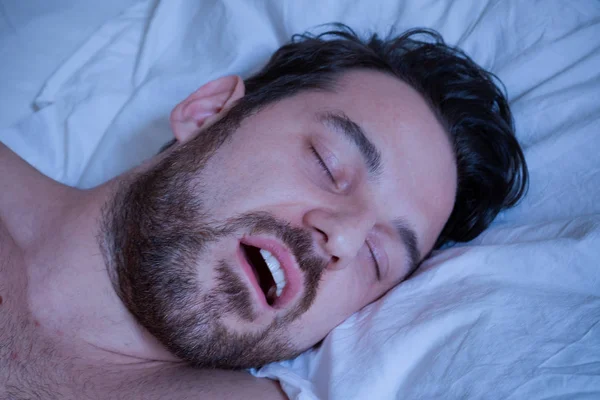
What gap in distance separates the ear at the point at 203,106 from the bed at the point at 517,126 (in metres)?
0.30

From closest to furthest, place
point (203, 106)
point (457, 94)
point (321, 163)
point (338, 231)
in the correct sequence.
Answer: point (338, 231)
point (321, 163)
point (203, 106)
point (457, 94)

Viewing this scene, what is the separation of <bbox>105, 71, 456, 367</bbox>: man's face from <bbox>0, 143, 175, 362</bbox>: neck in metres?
0.07

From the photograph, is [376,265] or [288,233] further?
[376,265]

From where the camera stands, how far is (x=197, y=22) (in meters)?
1.78

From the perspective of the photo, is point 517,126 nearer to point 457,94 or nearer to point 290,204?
point 457,94

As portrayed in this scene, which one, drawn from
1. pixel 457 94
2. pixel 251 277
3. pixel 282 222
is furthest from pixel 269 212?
pixel 457 94

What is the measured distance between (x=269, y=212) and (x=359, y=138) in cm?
28

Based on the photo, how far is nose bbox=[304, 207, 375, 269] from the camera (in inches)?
40.5

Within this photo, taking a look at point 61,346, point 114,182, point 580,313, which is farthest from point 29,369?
point 580,313

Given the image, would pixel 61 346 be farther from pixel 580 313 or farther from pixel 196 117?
pixel 580 313

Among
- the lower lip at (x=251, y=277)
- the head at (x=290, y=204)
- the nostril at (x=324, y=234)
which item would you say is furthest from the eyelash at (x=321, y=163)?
the lower lip at (x=251, y=277)

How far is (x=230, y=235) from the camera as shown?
1041 millimetres

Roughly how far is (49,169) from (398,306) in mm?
1177

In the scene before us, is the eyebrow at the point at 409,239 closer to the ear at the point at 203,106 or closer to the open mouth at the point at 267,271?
the open mouth at the point at 267,271
